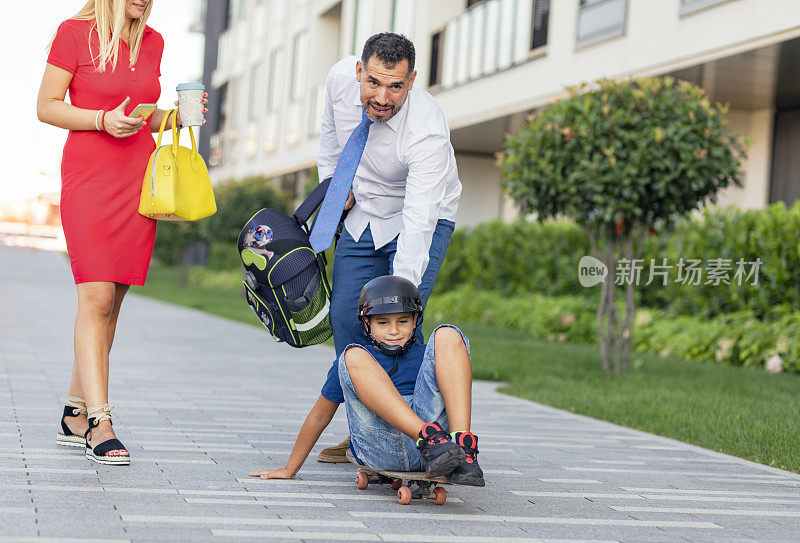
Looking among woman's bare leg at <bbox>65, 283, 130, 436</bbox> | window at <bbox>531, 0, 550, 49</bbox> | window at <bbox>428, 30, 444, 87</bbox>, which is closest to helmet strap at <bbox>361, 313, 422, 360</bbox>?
woman's bare leg at <bbox>65, 283, 130, 436</bbox>

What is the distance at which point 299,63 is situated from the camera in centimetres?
3219

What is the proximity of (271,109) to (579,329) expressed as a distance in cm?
2311

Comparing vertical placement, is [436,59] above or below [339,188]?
above

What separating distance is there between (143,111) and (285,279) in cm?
100

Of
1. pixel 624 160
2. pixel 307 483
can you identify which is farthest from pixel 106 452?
pixel 624 160

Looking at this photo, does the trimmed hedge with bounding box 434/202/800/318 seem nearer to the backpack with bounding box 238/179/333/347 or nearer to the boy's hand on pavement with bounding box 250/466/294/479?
the backpack with bounding box 238/179/333/347

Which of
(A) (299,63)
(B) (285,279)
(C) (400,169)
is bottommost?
(B) (285,279)

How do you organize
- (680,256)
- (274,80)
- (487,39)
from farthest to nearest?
(274,80), (487,39), (680,256)

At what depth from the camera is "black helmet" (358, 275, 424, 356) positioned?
3930 millimetres

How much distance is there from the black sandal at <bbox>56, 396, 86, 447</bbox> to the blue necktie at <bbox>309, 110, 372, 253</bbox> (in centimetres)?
138

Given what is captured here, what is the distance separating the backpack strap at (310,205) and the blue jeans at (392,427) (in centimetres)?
85

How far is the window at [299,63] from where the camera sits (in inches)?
1238

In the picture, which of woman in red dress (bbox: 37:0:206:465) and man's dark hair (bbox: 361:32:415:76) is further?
woman in red dress (bbox: 37:0:206:465)

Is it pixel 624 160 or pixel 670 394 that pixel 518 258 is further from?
pixel 670 394
